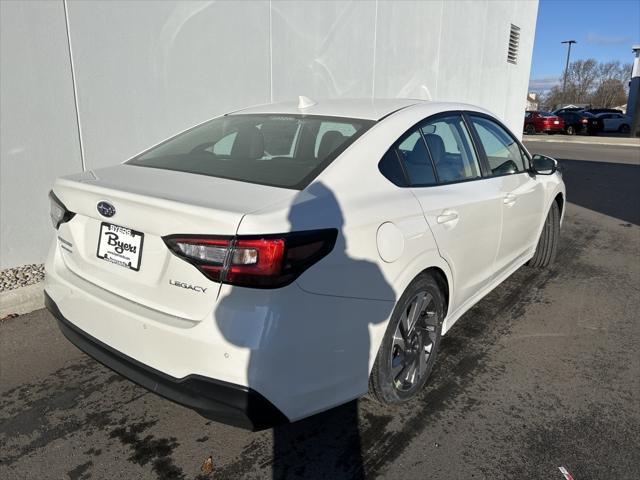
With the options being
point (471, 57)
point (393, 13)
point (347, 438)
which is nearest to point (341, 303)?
point (347, 438)

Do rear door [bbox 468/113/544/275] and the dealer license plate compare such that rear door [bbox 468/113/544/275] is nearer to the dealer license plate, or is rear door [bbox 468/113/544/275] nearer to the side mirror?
the side mirror

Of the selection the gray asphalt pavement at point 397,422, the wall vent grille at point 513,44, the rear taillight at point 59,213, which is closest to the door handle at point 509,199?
the gray asphalt pavement at point 397,422

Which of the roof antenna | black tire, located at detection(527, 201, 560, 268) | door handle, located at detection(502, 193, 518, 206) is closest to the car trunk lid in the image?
the roof antenna

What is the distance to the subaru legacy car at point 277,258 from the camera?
1.95 m

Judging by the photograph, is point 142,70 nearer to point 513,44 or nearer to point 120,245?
point 120,245

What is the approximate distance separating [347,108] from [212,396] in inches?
74.9

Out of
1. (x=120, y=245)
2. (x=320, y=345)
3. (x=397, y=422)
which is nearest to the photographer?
(x=320, y=345)

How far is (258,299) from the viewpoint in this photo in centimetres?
193

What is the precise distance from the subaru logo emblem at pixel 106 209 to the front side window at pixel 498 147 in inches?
Result: 97.4

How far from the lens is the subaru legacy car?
6.41 ft

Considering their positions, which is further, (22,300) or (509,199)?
(22,300)

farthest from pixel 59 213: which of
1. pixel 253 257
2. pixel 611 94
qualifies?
pixel 611 94

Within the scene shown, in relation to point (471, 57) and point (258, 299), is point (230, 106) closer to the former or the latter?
point (258, 299)

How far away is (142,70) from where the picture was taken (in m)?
5.07
